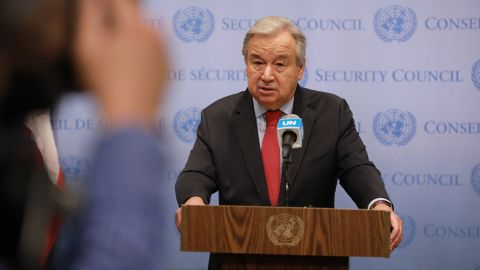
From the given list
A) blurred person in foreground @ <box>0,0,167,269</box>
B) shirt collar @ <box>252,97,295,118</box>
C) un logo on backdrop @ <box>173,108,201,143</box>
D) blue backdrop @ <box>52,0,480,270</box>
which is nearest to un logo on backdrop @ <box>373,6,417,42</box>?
blue backdrop @ <box>52,0,480,270</box>

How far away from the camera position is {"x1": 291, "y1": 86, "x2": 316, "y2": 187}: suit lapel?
3.29 m

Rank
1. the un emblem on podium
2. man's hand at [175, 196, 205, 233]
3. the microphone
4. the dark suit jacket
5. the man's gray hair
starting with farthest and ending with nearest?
the man's gray hair
the dark suit jacket
man's hand at [175, 196, 205, 233]
the microphone
the un emblem on podium

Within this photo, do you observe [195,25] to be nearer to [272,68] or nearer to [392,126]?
[392,126]

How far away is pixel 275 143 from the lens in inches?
133

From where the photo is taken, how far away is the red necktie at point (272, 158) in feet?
10.7

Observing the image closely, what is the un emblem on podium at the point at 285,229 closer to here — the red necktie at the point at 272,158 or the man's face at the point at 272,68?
the red necktie at the point at 272,158

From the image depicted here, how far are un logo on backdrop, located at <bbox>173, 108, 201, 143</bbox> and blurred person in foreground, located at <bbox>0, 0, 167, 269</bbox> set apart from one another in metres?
4.82

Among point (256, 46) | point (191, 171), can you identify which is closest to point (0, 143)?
point (191, 171)

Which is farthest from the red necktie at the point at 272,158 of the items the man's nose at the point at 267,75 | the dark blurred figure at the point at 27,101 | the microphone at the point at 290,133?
the dark blurred figure at the point at 27,101

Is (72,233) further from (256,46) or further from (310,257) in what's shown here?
(256,46)

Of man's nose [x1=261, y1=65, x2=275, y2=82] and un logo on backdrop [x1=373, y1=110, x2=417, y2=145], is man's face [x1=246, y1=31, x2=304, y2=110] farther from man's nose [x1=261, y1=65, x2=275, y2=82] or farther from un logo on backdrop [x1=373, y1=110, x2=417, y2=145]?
un logo on backdrop [x1=373, y1=110, x2=417, y2=145]

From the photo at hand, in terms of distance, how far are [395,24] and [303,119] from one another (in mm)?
2190

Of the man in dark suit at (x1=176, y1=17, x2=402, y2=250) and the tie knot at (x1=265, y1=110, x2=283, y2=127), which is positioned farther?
the tie knot at (x1=265, y1=110, x2=283, y2=127)

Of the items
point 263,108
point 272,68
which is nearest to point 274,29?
point 272,68
